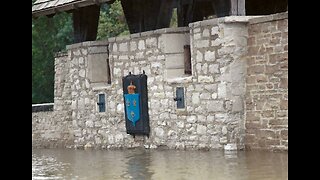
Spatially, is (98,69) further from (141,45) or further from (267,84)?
(267,84)

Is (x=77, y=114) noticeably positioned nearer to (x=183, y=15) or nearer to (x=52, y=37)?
(x=183, y=15)

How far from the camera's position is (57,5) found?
1550cm

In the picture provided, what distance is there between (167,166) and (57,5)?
632 cm

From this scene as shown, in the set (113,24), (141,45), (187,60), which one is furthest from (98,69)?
(113,24)

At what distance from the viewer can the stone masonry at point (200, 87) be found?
11609 millimetres

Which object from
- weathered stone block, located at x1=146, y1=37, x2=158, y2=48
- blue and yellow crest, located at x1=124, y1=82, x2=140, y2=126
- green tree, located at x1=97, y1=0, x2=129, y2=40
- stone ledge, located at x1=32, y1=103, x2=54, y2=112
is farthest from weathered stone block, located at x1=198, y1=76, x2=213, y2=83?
green tree, located at x1=97, y1=0, x2=129, y2=40

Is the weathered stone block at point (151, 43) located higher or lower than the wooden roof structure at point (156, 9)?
lower

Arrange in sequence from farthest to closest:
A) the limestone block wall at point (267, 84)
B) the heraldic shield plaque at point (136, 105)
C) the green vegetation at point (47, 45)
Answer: the green vegetation at point (47, 45), the heraldic shield plaque at point (136, 105), the limestone block wall at point (267, 84)

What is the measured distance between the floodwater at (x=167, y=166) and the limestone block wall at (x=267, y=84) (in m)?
0.33

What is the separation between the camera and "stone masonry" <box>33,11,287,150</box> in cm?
1161

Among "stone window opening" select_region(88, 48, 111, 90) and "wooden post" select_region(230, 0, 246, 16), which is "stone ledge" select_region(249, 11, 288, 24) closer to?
"wooden post" select_region(230, 0, 246, 16)

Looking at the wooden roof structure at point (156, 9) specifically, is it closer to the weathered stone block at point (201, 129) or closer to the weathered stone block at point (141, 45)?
the weathered stone block at point (141, 45)

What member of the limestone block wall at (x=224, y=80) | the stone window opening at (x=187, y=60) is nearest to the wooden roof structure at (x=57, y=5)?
the stone window opening at (x=187, y=60)

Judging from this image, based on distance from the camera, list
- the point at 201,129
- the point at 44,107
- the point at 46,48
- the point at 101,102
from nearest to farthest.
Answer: the point at 201,129
the point at 101,102
the point at 44,107
the point at 46,48
